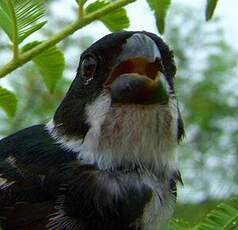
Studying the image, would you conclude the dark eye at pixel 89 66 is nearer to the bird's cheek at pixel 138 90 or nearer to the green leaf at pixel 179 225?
the bird's cheek at pixel 138 90

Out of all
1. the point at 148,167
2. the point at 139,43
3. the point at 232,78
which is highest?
the point at 139,43

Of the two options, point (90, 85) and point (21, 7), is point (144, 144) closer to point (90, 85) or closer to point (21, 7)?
point (90, 85)

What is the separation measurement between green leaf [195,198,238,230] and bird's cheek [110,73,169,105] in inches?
14.5

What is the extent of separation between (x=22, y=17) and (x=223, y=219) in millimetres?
638

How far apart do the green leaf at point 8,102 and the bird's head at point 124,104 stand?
9.5 inches

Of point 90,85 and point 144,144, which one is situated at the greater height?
point 90,85

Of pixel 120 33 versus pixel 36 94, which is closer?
pixel 120 33

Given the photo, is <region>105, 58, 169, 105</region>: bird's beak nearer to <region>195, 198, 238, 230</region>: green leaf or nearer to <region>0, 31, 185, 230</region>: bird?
<region>0, 31, 185, 230</region>: bird

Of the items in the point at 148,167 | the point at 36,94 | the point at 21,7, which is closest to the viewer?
the point at 21,7

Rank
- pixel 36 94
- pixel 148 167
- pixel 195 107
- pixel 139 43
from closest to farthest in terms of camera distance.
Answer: pixel 139 43 < pixel 148 167 < pixel 36 94 < pixel 195 107

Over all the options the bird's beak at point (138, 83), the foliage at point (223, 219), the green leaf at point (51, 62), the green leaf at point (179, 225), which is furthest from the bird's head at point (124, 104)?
the foliage at point (223, 219)

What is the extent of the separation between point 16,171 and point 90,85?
306mm

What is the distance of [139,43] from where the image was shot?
6.82 ft

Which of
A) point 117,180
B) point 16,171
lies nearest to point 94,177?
point 117,180
